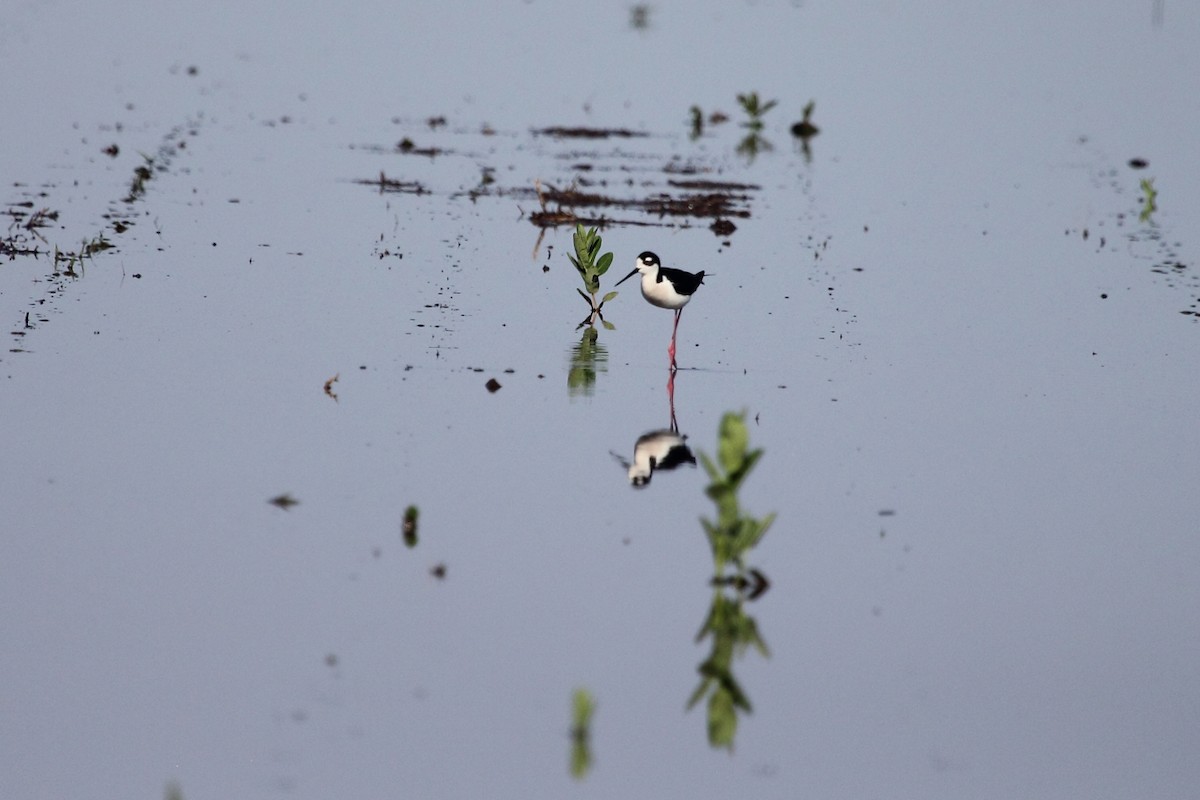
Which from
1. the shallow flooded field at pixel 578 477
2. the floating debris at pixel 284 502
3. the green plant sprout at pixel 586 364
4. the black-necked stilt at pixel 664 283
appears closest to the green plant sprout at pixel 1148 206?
the shallow flooded field at pixel 578 477

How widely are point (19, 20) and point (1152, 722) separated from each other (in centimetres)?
4068

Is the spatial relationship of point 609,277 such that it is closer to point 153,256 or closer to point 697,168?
point 153,256

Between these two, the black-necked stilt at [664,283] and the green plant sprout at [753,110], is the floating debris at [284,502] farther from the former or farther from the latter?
the green plant sprout at [753,110]

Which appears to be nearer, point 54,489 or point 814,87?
point 54,489

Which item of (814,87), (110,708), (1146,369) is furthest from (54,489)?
(814,87)

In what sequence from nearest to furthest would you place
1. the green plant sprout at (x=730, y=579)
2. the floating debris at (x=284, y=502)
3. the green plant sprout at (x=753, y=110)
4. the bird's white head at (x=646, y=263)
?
the green plant sprout at (x=730, y=579)
the floating debris at (x=284, y=502)
the bird's white head at (x=646, y=263)
the green plant sprout at (x=753, y=110)

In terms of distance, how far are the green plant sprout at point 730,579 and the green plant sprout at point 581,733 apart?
0.69 metres

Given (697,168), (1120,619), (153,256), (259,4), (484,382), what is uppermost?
(259,4)

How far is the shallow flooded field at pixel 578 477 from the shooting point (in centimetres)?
830

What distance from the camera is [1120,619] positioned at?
33.4 ft

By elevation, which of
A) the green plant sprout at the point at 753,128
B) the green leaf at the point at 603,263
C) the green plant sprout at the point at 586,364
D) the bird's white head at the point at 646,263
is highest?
the green plant sprout at the point at 753,128

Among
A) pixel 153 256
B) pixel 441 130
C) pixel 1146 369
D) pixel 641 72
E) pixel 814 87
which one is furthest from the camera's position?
pixel 641 72

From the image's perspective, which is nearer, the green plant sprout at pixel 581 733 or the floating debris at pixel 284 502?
the green plant sprout at pixel 581 733

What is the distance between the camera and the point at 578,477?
39.9ft
